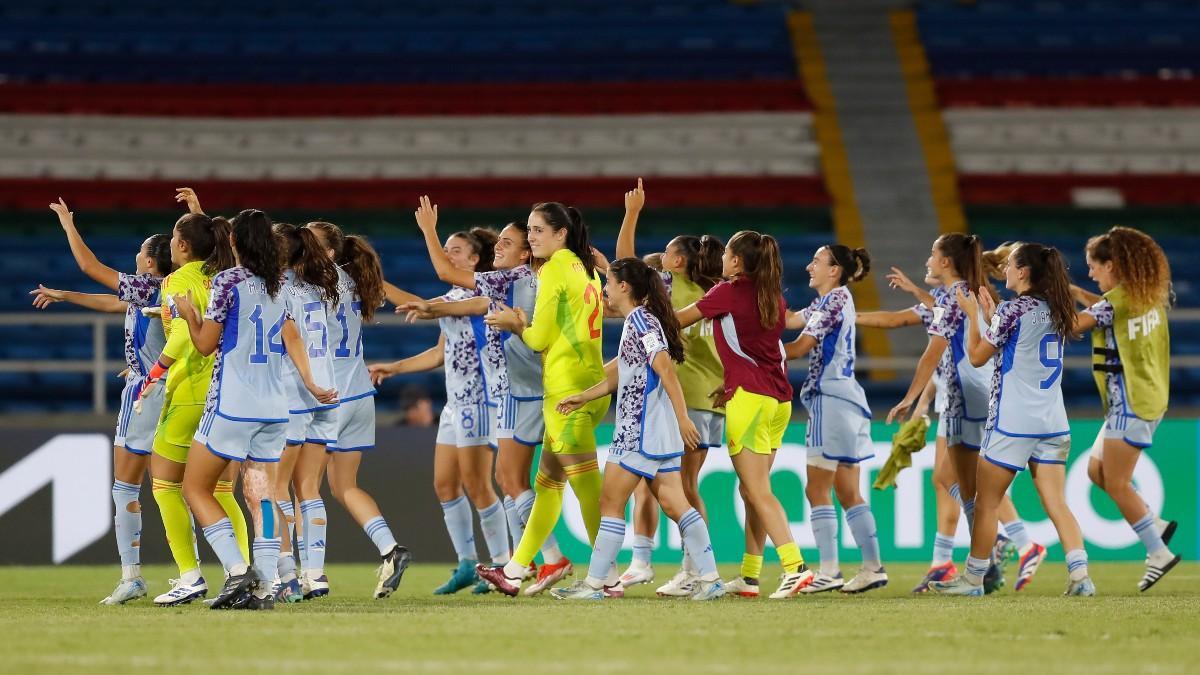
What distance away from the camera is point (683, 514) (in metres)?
8.05

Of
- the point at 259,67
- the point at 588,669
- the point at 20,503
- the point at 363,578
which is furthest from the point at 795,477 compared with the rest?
the point at 259,67

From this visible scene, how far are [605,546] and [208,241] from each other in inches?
92.4

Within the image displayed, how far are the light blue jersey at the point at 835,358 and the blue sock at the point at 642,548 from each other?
1.15 m

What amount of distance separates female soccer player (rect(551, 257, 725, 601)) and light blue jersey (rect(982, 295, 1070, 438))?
167cm

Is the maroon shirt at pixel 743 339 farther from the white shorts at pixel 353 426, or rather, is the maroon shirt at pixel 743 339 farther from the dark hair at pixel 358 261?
the white shorts at pixel 353 426

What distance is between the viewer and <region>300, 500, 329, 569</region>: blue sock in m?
8.43

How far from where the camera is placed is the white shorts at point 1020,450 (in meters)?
8.49

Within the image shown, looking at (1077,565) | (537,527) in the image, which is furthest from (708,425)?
(1077,565)

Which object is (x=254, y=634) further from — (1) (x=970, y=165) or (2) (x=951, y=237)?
(1) (x=970, y=165)

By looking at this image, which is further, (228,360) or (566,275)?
(566,275)

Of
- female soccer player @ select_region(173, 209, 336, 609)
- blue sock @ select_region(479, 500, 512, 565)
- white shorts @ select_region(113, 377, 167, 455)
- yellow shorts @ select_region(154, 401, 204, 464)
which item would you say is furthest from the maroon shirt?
white shorts @ select_region(113, 377, 167, 455)

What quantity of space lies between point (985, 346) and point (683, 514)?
177 cm

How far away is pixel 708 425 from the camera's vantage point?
8945 mm

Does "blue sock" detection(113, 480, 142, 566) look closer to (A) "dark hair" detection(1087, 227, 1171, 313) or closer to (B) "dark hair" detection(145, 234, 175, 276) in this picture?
(B) "dark hair" detection(145, 234, 175, 276)
